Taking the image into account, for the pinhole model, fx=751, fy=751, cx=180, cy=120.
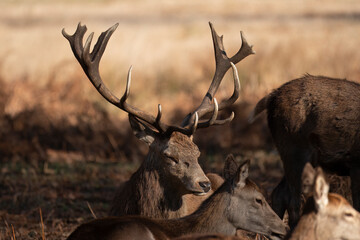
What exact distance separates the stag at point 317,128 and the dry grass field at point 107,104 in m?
2.02

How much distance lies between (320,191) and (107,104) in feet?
36.1

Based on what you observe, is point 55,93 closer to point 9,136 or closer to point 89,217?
point 9,136

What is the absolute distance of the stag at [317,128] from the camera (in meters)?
7.80

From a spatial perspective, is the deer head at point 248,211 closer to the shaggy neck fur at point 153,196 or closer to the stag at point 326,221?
the stag at point 326,221

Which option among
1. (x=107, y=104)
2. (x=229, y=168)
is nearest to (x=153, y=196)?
(x=229, y=168)

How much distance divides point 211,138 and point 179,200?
6.05 m

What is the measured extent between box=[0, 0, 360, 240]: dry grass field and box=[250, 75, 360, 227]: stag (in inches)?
79.5

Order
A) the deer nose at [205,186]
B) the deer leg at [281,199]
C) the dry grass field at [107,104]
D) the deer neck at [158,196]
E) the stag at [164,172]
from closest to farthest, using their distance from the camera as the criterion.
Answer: the deer nose at [205,186], the stag at [164,172], the deer neck at [158,196], the deer leg at [281,199], the dry grass field at [107,104]

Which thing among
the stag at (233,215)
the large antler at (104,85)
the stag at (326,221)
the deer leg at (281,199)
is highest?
the large antler at (104,85)

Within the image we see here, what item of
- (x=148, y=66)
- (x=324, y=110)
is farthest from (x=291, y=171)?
(x=148, y=66)

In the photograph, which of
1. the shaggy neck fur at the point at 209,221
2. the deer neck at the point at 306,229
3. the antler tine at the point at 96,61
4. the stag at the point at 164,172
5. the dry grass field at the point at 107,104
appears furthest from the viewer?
the dry grass field at the point at 107,104

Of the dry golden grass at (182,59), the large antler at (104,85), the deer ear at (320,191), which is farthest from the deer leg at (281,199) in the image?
the dry golden grass at (182,59)

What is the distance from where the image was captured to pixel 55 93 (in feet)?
50.0

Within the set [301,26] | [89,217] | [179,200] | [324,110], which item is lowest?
[89,217]
